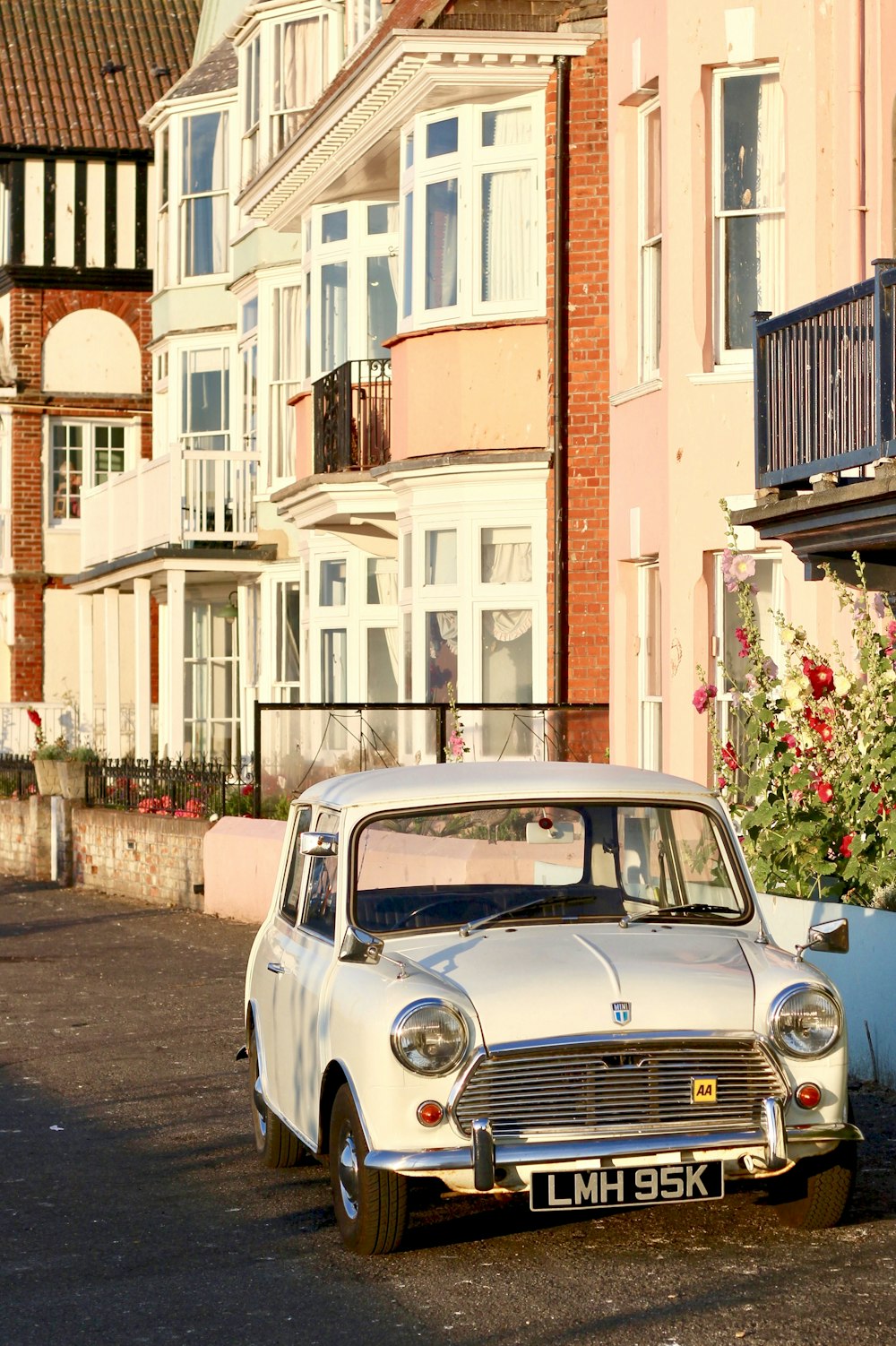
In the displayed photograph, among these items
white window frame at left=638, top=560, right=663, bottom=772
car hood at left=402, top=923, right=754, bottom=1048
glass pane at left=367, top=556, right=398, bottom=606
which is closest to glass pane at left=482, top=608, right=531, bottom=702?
white window frame at left=638, top=560, right=663, bottom=772

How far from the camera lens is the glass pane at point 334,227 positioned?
2339 cm

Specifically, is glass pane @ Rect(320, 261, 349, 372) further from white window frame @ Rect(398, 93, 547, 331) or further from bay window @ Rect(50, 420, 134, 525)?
bay window @ Rect(50, 420, 134, 525)

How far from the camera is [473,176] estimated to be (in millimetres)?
19891

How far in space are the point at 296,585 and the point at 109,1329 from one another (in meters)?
21.1

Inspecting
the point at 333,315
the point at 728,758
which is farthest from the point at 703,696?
the point at 333,315

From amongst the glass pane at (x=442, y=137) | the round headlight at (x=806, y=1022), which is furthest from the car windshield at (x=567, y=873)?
the glass pane at (x=442, y=137)

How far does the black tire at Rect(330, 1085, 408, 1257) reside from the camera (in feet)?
22.9

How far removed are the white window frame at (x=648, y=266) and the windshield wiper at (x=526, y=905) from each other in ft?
30.8

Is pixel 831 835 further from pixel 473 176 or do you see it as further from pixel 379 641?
pixel 379 641

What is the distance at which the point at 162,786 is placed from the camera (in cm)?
2347

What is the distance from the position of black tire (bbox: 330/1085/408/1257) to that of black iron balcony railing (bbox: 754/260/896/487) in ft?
20.3

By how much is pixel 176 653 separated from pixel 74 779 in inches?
78.5

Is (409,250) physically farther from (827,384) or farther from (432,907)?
(432,907)

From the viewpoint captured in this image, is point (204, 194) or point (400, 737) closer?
point (400, 737)
